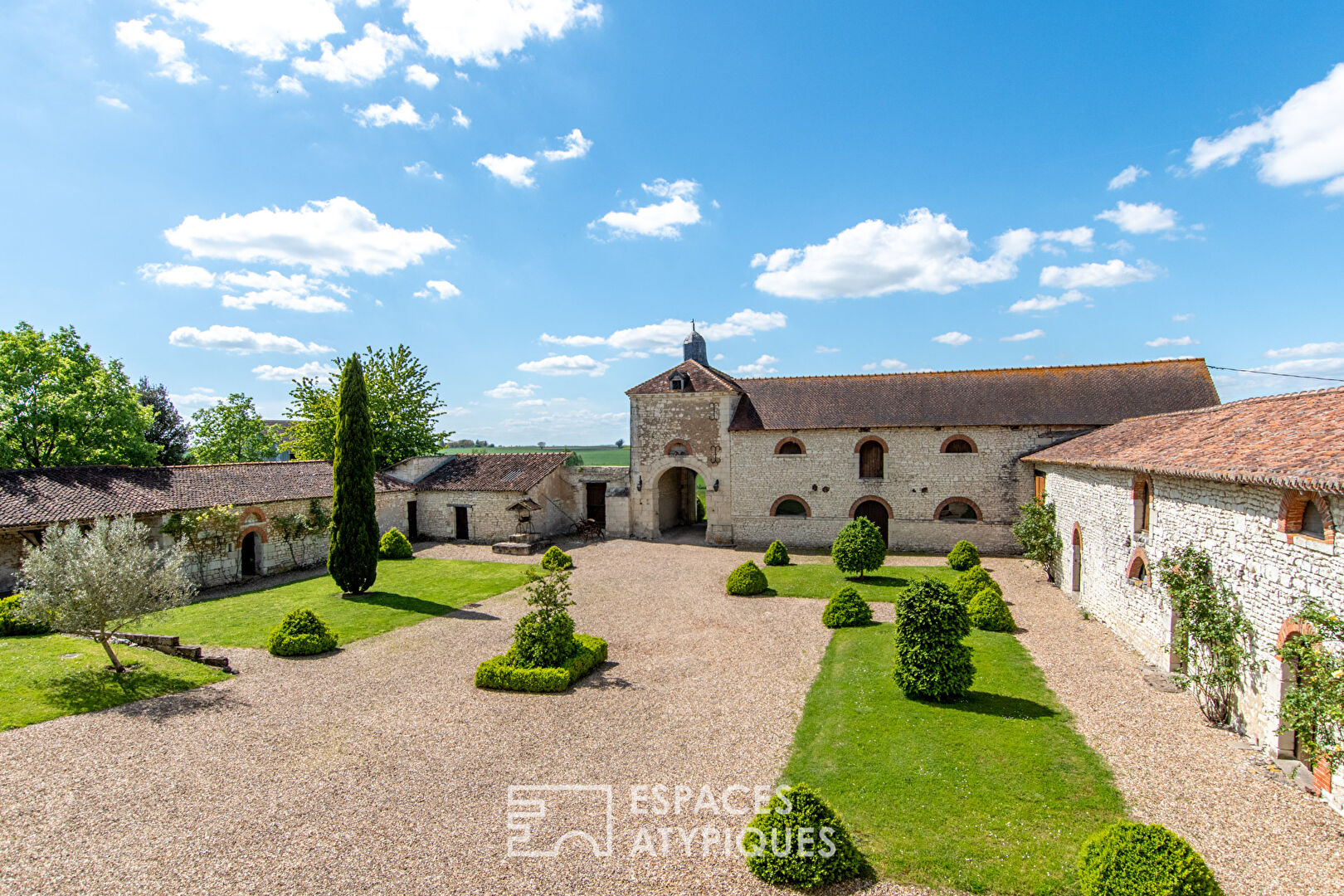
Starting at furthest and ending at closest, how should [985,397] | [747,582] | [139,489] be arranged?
[985,397] → [139,489] → [747,582]

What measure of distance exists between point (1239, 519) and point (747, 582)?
469 inches

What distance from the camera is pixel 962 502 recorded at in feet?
83.0

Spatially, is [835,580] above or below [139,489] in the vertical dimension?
below

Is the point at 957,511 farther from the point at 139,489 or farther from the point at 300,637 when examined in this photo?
the point at 139,489

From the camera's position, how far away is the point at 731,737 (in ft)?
32.2

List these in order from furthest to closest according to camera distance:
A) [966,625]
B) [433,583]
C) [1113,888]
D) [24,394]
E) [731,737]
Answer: [24,394], [433,583], [966,625], [731,737], [1113,888]

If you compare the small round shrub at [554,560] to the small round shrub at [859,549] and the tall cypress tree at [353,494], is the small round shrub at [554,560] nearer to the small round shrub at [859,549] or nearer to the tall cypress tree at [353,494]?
the tall cypress tree at [353,494]

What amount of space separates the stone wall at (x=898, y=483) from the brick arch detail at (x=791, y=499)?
0.27 feet

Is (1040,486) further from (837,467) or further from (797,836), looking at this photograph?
(797,836)

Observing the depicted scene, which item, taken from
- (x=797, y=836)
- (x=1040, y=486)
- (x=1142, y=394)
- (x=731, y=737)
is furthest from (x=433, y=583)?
(x=1142, y=394)

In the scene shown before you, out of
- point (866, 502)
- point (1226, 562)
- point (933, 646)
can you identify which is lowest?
point (933, 646)

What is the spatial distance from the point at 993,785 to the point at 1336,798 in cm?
360

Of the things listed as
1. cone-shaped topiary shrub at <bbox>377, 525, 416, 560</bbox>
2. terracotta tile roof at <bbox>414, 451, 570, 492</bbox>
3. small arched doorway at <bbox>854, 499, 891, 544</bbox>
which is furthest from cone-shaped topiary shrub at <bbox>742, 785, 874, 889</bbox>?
terracotta tile roof at <bbox>414, 451, 570, 492</bbox>

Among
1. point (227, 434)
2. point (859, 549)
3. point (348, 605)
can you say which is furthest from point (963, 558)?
point (227, 434)
